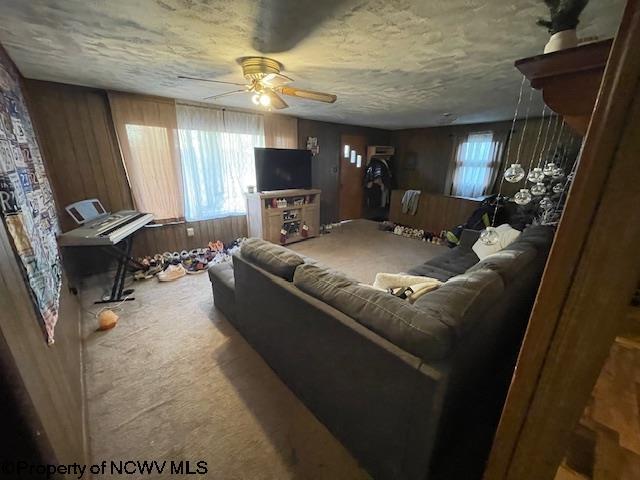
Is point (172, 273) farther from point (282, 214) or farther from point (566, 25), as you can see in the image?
point (566, 25)

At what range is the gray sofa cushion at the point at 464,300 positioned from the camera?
0.89 m

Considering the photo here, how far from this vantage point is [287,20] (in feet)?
4.27

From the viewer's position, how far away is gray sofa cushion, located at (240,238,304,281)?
4.65 feet

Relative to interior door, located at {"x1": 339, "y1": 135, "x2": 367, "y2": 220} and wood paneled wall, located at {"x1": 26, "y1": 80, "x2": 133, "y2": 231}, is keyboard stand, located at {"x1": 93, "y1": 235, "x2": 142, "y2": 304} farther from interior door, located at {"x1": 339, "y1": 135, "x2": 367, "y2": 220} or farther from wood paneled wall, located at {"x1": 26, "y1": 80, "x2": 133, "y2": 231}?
interior door, located at {"x1": 339, "y1": 135, "x2": 367, "y2": 220}

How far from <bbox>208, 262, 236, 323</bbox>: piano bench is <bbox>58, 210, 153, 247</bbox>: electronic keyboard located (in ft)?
2.92

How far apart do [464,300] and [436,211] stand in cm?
425

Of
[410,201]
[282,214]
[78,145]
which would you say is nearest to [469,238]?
[410,201]

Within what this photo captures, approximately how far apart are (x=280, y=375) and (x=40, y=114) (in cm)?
344

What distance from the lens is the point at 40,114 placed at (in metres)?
2.47

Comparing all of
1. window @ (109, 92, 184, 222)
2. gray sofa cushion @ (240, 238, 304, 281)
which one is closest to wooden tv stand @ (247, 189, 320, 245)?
A: window @ (109, 92, 184, 222)

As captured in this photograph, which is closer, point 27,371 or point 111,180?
point 27,371

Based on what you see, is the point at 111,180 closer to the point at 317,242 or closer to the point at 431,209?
A: the point at 317,242

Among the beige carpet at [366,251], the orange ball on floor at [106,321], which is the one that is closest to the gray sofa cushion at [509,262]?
the beige carpet at [366,251]

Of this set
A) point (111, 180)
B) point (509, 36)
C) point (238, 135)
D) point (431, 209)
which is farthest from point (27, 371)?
point (431, 209)
